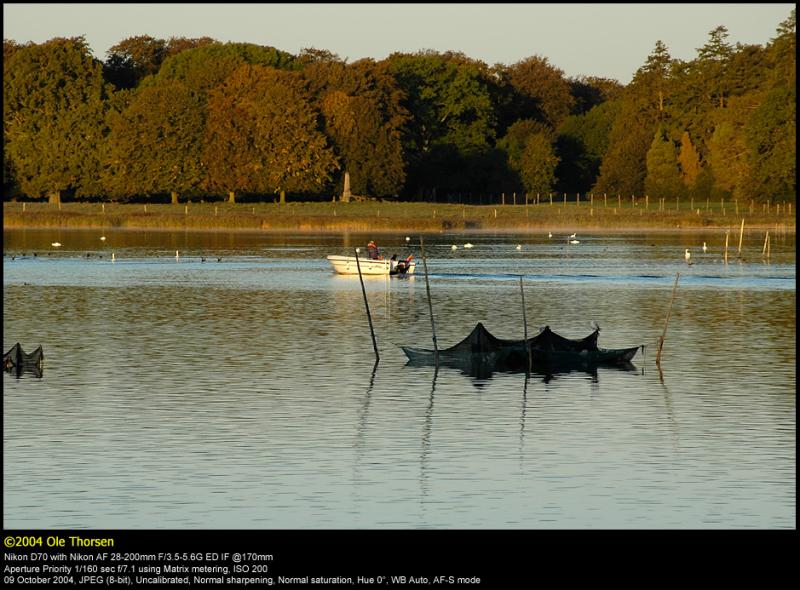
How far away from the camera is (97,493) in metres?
26.6

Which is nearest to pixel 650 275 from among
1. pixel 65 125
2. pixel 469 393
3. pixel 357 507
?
pixel 469 393

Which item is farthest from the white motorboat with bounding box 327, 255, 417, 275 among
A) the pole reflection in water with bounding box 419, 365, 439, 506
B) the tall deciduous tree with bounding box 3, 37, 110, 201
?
the tall deciduous tree with bounding box 3, 37, 110, 201

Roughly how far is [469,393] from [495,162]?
147m

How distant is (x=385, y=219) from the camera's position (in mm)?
141750

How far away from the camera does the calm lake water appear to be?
25891mm

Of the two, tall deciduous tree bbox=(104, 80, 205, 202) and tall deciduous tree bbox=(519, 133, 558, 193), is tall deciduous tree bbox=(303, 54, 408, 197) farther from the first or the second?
tall deciduous tree bbox=(519, 133, 558, 193)

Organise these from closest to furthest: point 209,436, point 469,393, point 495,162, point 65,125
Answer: point 209,436 < point 469,393 < point 65,125 < point 495,162

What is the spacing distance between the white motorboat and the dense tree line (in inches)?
3030

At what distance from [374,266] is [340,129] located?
8581 cm

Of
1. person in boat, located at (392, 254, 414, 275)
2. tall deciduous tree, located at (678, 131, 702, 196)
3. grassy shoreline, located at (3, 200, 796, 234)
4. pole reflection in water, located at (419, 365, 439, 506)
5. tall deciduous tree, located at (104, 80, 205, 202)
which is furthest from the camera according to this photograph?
tall deciduous tree, located at (678, 131, 702, 196)

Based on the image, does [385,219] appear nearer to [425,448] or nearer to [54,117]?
[54,117]

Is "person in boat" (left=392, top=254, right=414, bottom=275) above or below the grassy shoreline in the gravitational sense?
above
